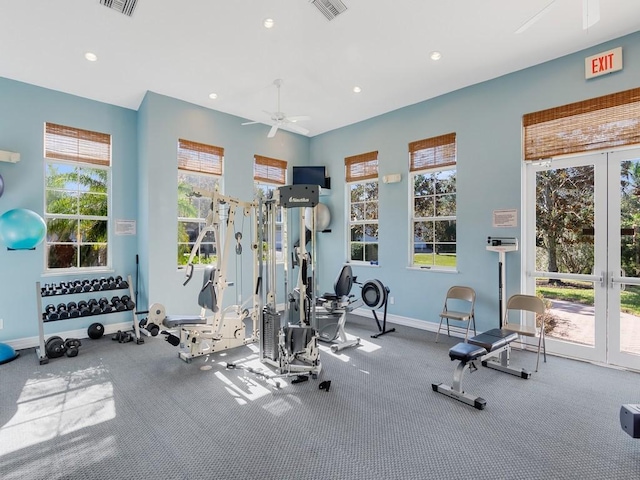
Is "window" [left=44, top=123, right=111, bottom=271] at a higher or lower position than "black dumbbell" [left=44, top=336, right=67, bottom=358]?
higher

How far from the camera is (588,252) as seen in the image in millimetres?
3785

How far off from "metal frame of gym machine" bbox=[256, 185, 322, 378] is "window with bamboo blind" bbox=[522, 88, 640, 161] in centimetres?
292

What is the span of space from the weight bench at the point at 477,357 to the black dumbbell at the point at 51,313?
4356mm

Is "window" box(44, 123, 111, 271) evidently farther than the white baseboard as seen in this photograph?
Yes

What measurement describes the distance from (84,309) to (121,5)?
3438 millimetres

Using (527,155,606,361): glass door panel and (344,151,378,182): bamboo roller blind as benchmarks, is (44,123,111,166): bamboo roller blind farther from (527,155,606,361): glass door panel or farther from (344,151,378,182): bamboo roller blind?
(527,155,606,361): glass door panel

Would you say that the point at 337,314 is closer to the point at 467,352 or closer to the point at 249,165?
the point at 467,352

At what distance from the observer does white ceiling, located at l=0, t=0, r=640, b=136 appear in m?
3.10

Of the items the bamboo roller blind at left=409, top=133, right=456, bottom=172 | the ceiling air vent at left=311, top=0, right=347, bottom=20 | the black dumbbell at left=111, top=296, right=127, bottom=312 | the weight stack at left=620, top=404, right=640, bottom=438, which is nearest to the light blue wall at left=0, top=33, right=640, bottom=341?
the bamboo roller blind at left=409, top=133, right=456, bottom=172

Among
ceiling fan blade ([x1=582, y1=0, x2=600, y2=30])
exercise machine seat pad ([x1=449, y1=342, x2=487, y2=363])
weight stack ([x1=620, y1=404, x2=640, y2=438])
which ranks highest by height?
ceiling fan blade ([x1=582, y1=0, x2=600, y2=30])

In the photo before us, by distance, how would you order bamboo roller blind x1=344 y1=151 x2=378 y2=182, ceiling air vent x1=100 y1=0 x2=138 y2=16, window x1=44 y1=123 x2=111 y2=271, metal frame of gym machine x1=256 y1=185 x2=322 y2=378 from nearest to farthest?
ceiling air vent x1=100 y1=0 x2=138 y2=16, metal frame of gym machine x1=256 y1=185 x2=322 y2=378, window x1=44 y1=123 x2=111 y2=271, bamboo roller blind x1=344 y1=151 x2=378 y2=182

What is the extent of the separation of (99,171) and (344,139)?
4.10m

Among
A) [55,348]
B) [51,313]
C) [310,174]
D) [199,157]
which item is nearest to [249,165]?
[199,157]

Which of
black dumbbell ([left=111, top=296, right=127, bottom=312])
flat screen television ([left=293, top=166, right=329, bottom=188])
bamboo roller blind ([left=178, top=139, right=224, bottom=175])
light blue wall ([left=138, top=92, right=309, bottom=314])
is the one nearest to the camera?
black dumbbell ([left=111, top=296, right=127, bottom=312])
